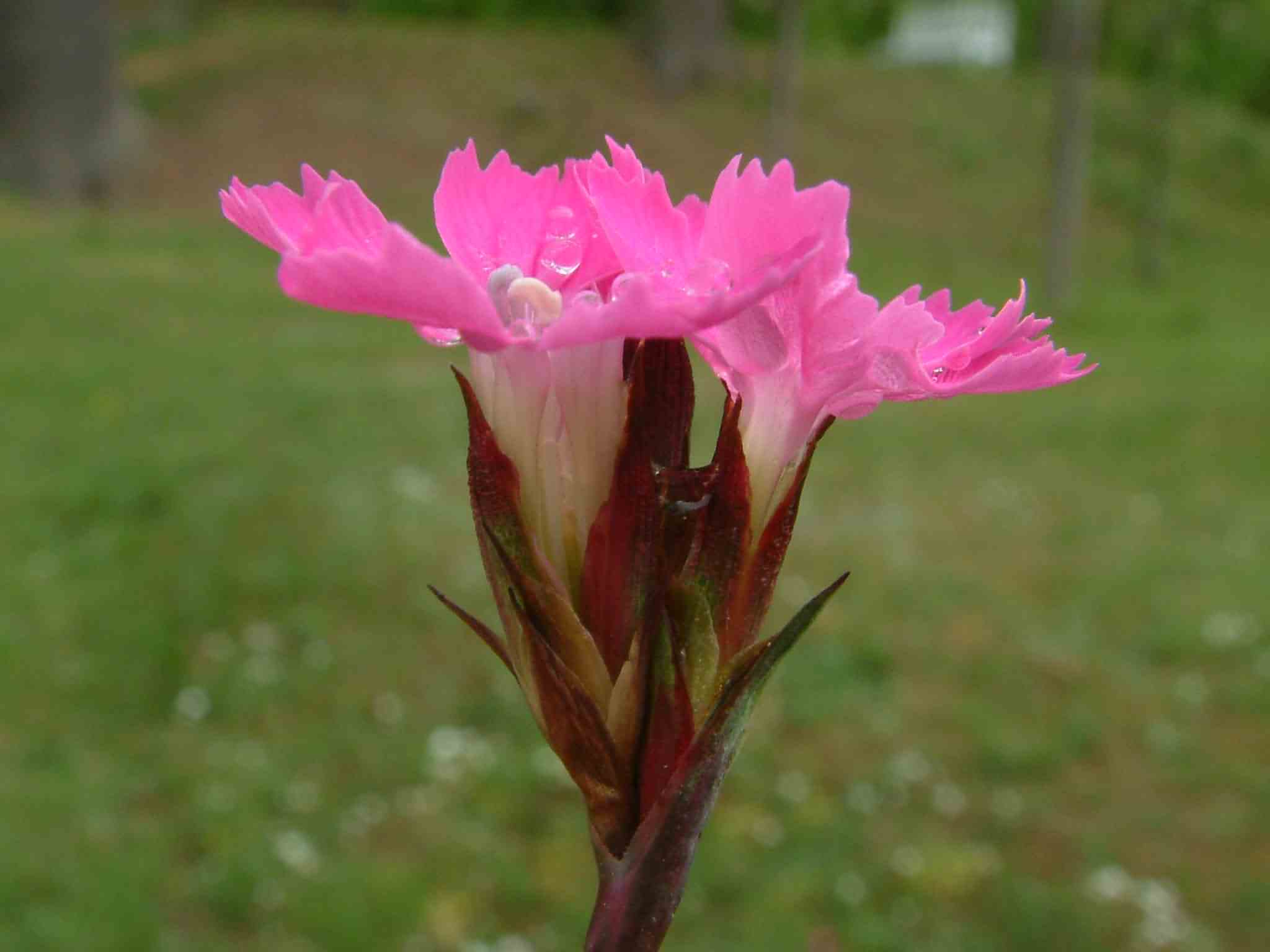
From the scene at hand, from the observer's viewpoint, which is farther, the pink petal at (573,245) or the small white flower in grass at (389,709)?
the small white flower in grass at (389,709)

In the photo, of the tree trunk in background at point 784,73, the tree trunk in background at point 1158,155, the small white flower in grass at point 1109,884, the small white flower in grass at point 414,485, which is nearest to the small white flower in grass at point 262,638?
the small white flower in grass at point 414,485

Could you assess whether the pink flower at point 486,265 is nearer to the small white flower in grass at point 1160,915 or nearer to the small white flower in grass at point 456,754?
the small white flower in grass at point 1160,915

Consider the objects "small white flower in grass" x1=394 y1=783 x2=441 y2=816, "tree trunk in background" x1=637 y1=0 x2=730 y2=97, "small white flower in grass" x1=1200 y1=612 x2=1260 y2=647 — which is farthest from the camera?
"tree trunk in background" x1=637 y1=0 x2=730 y2=97

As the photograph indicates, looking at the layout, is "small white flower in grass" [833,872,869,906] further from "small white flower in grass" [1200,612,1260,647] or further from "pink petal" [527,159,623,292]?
"pink petal" [527,159,623,292]

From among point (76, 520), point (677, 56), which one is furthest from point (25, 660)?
point (677, 56)

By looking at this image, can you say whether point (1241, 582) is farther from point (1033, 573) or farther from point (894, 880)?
point (894, 880)

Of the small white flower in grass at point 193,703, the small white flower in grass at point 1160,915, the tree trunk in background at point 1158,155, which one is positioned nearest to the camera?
the small white flower in grass at point 1160,915

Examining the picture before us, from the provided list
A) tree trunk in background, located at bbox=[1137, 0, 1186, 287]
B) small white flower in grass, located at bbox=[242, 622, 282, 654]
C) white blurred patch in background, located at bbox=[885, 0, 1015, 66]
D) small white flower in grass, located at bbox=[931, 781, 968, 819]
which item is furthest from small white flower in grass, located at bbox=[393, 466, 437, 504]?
white blurred patch in background, located at bbox=[885, 0, 1015, 66]
